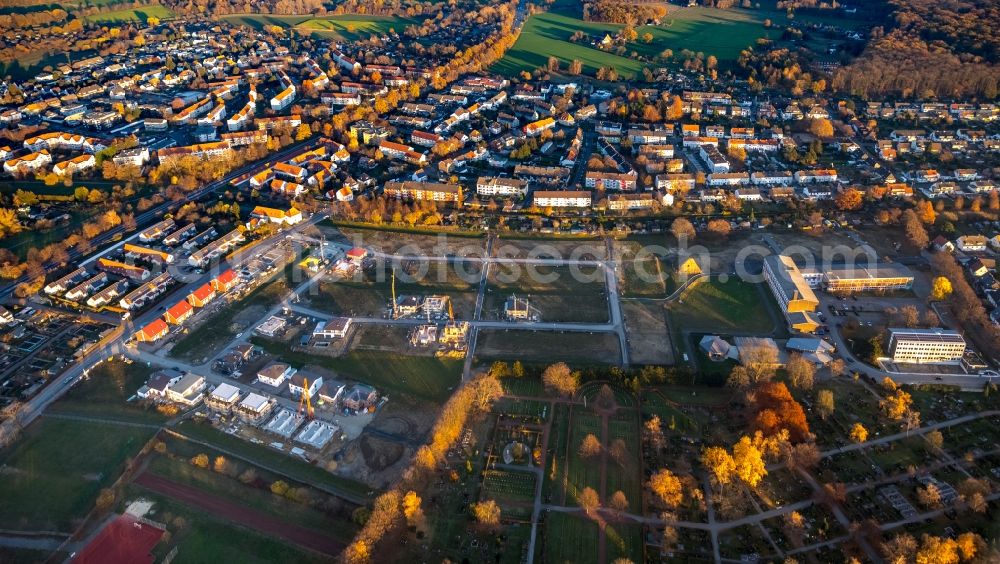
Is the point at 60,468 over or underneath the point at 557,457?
underneath

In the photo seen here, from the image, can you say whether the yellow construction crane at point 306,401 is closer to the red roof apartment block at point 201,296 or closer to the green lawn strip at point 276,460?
the green lawn strip at point 276,460

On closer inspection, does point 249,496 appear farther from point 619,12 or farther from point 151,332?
point 619,12

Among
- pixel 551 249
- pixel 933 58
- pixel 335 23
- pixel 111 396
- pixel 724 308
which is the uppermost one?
pixel 933 58

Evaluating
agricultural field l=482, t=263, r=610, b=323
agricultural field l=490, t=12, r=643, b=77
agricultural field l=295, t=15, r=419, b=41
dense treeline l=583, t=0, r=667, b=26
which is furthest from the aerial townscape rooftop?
dense treeline l=583, t=0, r=667, b=26

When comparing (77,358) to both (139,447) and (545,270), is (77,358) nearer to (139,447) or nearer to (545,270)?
(139,447)

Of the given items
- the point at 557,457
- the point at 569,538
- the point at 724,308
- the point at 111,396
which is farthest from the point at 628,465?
the point at 111,396

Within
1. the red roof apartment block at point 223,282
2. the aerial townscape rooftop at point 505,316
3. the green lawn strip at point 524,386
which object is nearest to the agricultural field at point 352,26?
the aerial townscape rooftop at point 505,316

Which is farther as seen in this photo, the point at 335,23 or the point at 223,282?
the point at 335,23
